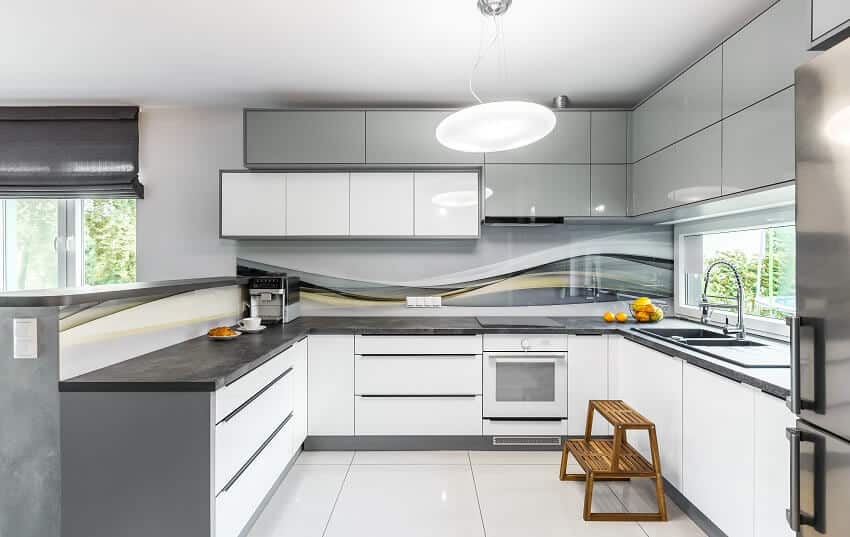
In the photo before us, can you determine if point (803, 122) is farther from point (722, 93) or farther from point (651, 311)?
point (651, 311)

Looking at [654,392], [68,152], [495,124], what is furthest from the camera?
[68,152]

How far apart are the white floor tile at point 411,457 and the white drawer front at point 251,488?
1.76 ft

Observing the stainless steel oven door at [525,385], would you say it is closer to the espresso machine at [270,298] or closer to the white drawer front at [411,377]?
the white drawer front at [411,377]

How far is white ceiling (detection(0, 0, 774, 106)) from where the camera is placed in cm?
228

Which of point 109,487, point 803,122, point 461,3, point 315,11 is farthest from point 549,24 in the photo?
point 109,487

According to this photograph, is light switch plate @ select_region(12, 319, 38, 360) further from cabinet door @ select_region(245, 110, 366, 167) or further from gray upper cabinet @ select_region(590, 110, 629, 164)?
gray upper cabinet @ select_region(590, 110, 629, 164)

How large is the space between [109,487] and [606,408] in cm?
231

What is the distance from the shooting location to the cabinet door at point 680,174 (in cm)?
238

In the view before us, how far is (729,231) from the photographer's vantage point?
2965mm

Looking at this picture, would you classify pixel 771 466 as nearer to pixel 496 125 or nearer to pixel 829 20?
pixel 829 20

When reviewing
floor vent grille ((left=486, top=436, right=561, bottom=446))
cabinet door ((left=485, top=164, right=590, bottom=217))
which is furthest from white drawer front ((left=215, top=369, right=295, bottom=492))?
cabinet door ((left=485, top=164, right=590, bottom=217))

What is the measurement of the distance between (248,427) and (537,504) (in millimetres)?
1530

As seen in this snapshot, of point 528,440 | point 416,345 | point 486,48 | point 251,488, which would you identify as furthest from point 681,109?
point 251,488

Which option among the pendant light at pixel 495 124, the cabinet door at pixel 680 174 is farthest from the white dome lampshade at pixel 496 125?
the cabinet door at pixel 680 174
